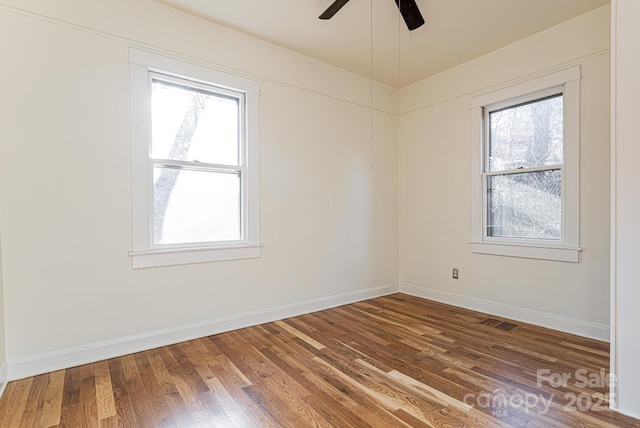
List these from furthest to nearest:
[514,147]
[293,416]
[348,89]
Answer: [348,89]
[514,147]
[293,416]

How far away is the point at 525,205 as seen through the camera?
3311mm

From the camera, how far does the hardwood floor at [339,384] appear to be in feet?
5.72

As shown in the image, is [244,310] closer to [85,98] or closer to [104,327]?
[104,327]

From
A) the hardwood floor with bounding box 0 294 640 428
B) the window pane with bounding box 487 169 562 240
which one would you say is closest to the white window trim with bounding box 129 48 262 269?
the hardwood floor with bounding box 0 294 640 428

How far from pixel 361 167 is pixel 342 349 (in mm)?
2273

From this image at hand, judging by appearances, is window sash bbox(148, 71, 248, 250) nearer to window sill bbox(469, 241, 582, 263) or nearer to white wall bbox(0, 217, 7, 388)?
white wall bbox(0, 217, 7, 388)

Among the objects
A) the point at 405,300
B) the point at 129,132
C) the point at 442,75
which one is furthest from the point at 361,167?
the point at 129,132

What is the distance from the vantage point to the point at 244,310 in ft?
10.4

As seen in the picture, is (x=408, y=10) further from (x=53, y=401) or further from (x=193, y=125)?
(x=53, y=401)

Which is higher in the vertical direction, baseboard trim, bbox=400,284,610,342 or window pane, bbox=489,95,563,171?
window pane, bbox=489,95,563,171

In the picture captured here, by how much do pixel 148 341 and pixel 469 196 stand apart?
139 inches

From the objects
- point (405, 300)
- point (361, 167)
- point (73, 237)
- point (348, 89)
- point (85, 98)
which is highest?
point (348, 89)

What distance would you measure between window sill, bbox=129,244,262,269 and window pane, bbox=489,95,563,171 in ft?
9.14

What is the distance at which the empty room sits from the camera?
74.6 inches
